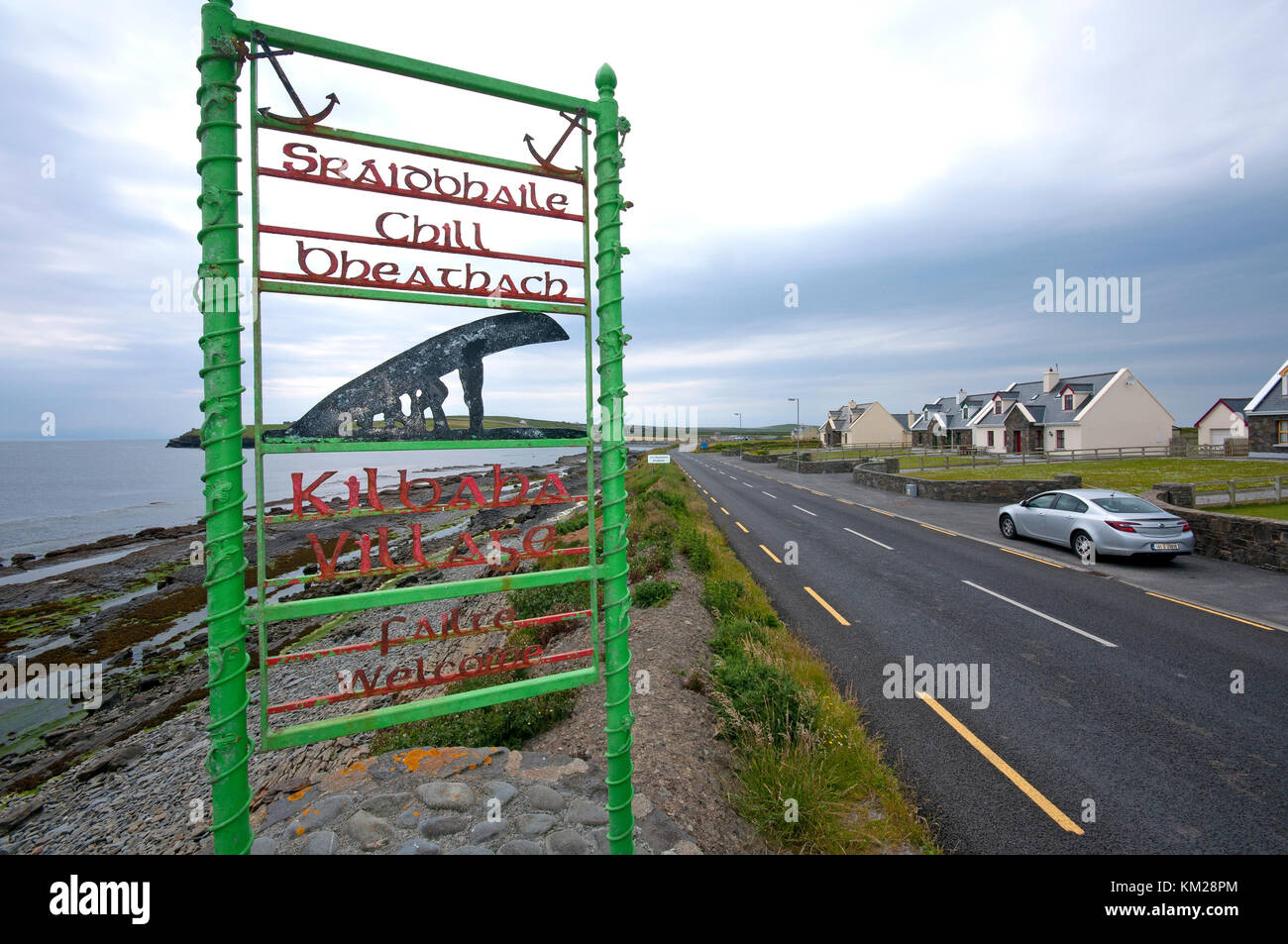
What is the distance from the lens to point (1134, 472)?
30.9 m

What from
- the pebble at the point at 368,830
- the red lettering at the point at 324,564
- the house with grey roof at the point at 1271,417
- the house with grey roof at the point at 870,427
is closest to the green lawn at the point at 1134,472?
the house with grey roof at the point at 1271,417

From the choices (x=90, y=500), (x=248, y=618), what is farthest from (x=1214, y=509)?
(x=90, y=500)

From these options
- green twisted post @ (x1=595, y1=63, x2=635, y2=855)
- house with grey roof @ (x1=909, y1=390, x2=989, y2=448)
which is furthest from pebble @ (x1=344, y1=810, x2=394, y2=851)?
house with grey roof @ (x1=909, y1=390, x2=989, y2=448)

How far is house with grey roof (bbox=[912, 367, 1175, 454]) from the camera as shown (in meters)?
46.9

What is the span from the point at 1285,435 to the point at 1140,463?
866cm

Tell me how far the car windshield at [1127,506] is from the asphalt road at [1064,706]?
232 cm

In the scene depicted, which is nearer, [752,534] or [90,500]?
[752,534]

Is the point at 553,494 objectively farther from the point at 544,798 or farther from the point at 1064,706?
the point at 1064,706

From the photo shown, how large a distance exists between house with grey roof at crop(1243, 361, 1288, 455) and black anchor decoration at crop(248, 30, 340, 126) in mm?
54122

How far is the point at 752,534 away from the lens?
61.2ft

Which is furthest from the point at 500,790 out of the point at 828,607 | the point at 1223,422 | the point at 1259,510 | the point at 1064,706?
the point at 1223,422

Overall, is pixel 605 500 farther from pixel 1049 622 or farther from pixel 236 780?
pixel 1049 622

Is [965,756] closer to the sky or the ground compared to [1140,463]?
closer to the ground

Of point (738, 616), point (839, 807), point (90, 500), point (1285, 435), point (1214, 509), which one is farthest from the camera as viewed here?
point (90, 500)
